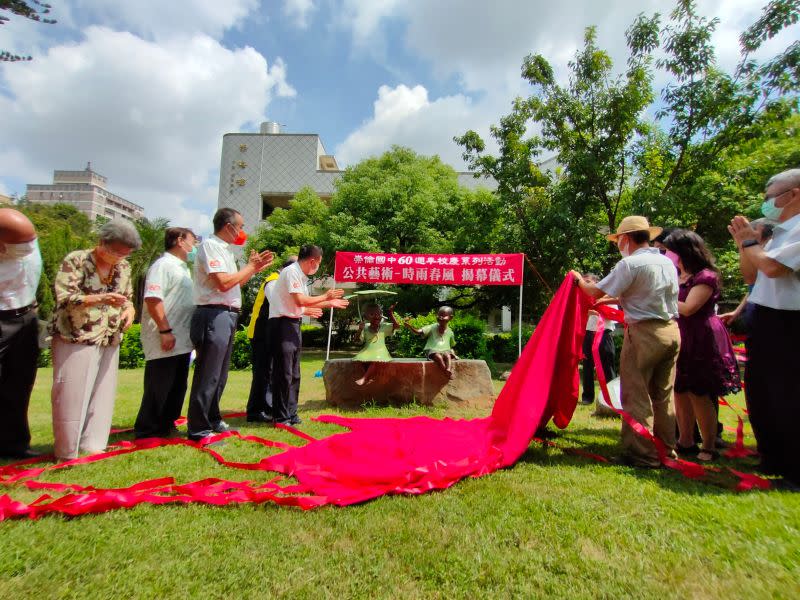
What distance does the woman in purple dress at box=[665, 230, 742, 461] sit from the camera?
3.83 meters

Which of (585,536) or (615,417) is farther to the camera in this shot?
(615,417)

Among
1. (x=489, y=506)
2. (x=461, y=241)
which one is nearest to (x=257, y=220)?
(x=461, y=241)

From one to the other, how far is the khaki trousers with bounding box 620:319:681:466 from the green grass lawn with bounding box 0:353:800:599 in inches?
20.5

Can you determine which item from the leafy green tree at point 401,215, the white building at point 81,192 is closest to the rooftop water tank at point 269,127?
the leafy green tree at point 401,215

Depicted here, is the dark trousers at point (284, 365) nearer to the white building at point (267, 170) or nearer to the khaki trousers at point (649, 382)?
the khaki trousers at point (649, 382)

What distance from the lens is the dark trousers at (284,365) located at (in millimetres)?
4754

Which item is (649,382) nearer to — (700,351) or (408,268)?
(700,351)

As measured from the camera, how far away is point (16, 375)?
3467 mm

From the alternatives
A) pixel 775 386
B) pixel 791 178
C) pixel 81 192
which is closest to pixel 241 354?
pixel 775 386

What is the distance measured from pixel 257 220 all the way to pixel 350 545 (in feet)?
103

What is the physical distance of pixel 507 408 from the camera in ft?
13.4

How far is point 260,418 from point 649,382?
407cm

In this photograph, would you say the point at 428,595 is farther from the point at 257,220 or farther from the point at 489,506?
the point at 257,220

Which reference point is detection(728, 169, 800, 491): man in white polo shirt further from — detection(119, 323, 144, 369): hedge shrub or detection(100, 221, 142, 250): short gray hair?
detection(119, 323, 144, 369): hedge shrub
